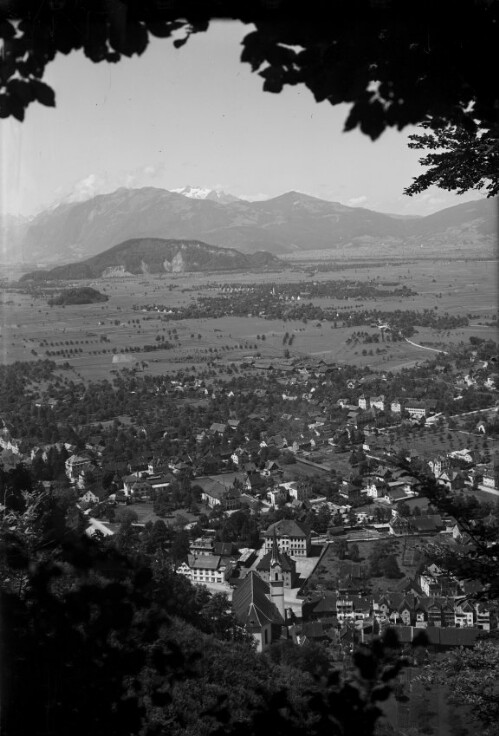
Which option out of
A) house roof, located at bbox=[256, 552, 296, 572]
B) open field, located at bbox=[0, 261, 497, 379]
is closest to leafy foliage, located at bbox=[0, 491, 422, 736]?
house roof, located at bbox=[256, 552, 296, 572]

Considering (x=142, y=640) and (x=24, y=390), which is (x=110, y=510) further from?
(x=24, y=390)

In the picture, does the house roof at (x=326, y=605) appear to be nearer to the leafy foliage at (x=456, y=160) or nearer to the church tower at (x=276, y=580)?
the church tower at (x=276, y=580)

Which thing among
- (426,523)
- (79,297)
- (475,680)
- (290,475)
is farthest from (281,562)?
(79,297)

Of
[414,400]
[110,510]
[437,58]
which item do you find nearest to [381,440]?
[414,400]

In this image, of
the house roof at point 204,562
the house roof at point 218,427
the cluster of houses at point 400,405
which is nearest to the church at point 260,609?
the house roof at point 204,562

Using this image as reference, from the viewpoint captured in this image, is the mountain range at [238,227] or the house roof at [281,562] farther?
the mountain range at [238,227]

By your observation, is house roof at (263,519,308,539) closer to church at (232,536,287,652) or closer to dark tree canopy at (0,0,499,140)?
church at (232,536,287,652)
